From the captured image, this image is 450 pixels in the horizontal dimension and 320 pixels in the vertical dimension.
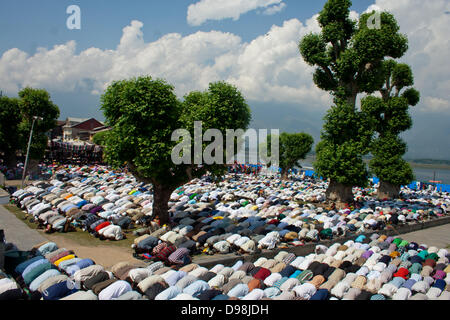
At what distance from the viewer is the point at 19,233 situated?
42.5ft

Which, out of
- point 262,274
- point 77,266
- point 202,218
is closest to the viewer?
point 77,266

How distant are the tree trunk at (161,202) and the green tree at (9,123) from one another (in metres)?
21.0

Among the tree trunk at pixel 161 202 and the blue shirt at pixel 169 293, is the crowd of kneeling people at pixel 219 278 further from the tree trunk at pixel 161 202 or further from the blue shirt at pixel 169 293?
the tree trunk at pixel 161 202

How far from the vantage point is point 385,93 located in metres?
27.3

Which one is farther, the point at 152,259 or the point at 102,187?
the point at 102,187

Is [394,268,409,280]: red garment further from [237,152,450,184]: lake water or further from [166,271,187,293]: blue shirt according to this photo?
[237,152,450,184]: lake water

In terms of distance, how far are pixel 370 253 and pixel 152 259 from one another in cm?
848

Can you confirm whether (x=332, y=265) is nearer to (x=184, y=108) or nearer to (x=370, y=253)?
(x=370, y=253)

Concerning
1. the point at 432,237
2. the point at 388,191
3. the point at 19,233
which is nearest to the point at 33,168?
the point at 19,233

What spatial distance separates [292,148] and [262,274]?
33.2m

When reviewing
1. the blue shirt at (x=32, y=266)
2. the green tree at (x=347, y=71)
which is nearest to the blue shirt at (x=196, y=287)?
the blue shirt at (x=32, y=266)

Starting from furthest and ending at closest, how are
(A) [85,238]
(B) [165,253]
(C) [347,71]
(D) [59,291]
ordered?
(C) [347,71] → (A) [85,238] → (B) [165,253] → (D) [59,291]

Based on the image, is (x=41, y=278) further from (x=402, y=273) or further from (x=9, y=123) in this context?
(x=9, y=123)
